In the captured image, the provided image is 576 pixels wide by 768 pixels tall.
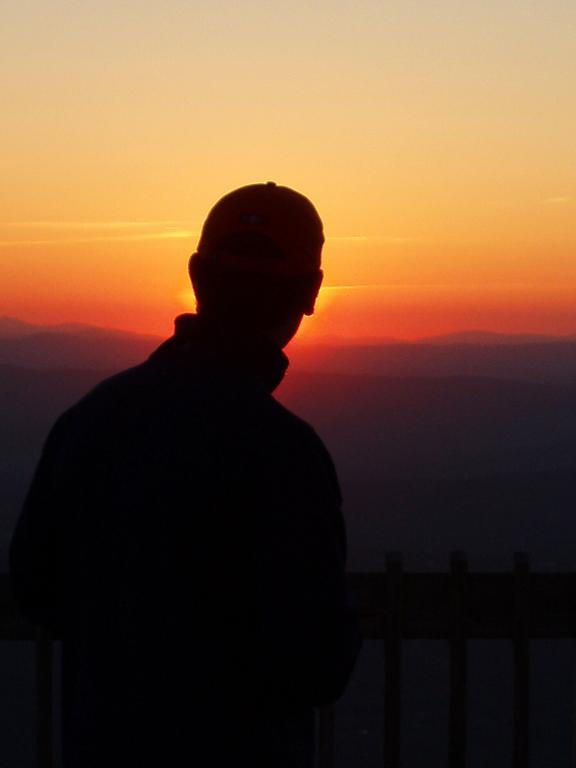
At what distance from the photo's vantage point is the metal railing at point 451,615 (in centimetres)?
385

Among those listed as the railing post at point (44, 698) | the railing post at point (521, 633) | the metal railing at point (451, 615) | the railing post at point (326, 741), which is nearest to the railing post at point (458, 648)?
the metal railing at point (451, 615)

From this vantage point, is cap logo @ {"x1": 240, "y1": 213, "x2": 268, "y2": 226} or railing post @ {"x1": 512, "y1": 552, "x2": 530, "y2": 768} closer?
cap logo @ {"x1": 240, "y1": 213, "x2": 268, "y2": 226}

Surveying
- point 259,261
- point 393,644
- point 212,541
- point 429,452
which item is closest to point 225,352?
point 259,261

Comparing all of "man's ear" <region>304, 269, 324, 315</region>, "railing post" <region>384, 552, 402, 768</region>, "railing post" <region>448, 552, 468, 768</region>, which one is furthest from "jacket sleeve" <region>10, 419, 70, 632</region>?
"railing post" <region>448, 552, 468, 768</region>

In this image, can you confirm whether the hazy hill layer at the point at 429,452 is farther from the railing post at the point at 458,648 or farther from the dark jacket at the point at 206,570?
the dark jacket at the point at 206,570

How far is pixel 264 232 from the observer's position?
2213mm

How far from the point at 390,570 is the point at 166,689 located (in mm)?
1863

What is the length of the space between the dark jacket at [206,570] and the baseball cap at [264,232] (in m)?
0.14

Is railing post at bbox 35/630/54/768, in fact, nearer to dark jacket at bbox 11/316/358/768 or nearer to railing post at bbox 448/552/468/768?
railing post at bbox 448/552/468/768

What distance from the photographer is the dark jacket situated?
6.57 ft

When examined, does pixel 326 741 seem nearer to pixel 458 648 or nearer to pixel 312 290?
pixel 458 648

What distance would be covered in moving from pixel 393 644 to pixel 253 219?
79.1 inches

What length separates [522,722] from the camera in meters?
3.95

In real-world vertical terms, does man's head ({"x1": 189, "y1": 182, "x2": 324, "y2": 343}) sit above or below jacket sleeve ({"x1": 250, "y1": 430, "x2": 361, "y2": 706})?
above
